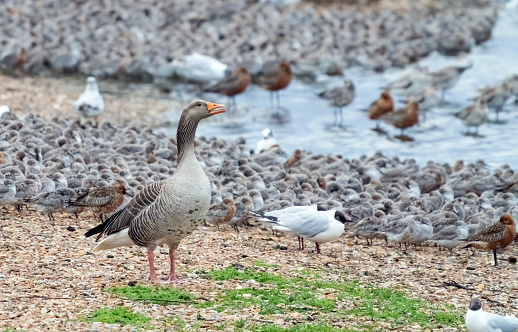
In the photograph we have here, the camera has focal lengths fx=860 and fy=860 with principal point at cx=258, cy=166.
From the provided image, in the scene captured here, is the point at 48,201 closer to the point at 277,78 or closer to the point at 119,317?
the point at 119,317

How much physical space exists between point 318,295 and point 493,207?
5.42 metres

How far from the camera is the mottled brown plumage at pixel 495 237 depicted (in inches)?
416

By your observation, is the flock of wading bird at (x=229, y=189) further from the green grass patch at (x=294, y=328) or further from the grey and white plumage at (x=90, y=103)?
the green grass patch at (x=294, y=328)

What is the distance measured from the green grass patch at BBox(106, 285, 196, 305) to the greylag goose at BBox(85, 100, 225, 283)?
10.1 inches

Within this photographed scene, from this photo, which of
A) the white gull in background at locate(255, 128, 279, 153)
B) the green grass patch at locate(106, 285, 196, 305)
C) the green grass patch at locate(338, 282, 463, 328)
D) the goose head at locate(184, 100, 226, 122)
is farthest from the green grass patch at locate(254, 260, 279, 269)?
the white gull in background at locate(255, 128, 279, 153)

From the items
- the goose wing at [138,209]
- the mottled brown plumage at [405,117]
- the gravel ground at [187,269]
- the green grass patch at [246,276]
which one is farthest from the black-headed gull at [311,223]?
the mottled brown plumage at [405,117]

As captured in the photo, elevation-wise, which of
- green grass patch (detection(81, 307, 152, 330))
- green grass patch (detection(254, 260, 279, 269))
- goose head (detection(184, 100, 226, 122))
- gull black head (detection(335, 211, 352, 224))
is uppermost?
goose head (detection(184, 100, 226, 122))

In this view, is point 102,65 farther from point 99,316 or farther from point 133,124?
point 99,316

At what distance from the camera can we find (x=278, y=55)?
23891mm

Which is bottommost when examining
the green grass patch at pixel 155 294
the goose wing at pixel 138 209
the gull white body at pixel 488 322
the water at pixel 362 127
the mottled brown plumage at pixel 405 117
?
the water at pixel 362 127

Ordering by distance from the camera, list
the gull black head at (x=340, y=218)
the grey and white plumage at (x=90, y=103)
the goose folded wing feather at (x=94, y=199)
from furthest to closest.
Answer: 1. the grey and white plumage at (x=90, y=103)
2. the goose folded wing feather at (x=94, y=199)
3. the gull black head at (x=340, y=218)

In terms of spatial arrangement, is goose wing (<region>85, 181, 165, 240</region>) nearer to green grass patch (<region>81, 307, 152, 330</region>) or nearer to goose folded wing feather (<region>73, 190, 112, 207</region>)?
green grass patch (<region>81, 307, 152, 330</region>)

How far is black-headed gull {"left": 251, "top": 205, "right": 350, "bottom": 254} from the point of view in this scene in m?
10.2

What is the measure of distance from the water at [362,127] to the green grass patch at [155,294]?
9.95 metres
